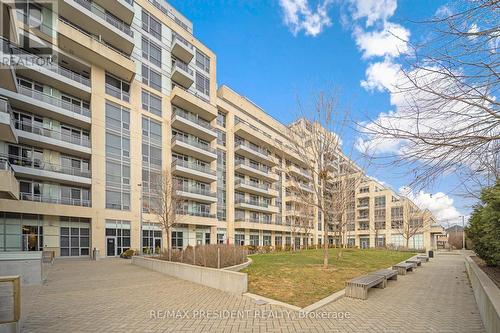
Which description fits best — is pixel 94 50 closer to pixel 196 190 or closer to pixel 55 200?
pixel 55 200

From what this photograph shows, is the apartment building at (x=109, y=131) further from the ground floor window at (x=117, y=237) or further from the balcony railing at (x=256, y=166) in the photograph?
the balcony railing at (x=256, y=166)

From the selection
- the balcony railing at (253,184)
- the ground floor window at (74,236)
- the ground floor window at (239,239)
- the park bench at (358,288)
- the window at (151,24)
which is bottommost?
the ground floor window at (239,239)

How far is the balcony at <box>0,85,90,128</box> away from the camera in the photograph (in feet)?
82.3

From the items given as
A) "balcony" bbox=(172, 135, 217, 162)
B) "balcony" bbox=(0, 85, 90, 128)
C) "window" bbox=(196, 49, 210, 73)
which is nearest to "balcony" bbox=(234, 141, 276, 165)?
"balcony" bbox=(172, 135, 217, 162)

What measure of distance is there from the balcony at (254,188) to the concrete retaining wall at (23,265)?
3636cm

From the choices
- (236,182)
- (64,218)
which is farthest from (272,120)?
(64,218)

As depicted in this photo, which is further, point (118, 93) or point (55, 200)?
point (118, 93)

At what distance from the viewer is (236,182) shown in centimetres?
4819

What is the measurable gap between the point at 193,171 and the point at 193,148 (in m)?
2.97

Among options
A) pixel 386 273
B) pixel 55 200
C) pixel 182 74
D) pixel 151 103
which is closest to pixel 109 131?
pixel 151 103

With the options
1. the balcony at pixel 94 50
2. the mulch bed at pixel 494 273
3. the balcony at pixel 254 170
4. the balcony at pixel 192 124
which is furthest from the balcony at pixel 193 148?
the mulch bed at pixel 494 273

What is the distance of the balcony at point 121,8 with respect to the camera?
31692 mm

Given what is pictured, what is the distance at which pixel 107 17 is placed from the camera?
104 ft

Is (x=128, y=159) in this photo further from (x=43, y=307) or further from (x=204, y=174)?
(x=43, y=307)
